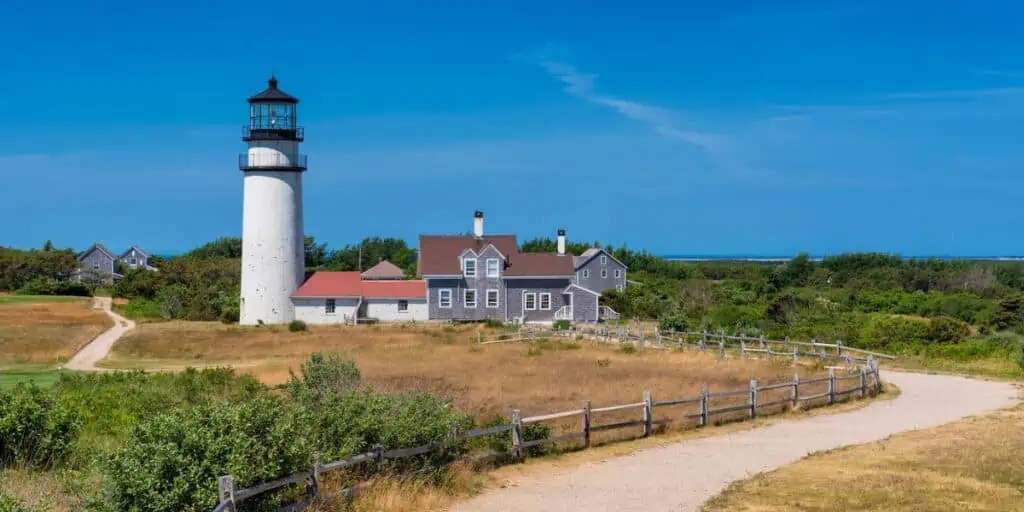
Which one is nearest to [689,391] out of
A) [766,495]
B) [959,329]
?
[766,495]

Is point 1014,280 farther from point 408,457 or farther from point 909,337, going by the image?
point 408,457

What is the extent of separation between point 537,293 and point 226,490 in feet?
158

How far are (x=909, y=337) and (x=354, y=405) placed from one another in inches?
1263

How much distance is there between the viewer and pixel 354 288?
183 feet

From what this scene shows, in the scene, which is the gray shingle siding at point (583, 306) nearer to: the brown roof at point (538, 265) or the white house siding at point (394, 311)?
the brown roof at point (538, 265)

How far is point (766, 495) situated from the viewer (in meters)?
12.8

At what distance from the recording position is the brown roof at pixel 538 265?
56.6m

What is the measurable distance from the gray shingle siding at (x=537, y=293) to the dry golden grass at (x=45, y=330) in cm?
2184

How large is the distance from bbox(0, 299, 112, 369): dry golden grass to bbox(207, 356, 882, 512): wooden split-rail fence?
2686cm

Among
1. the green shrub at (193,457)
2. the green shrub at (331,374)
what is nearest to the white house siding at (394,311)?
the green shrub at (331,374)

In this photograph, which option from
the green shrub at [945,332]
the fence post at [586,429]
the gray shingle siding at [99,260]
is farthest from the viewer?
the gray shingle siding at [99,260]

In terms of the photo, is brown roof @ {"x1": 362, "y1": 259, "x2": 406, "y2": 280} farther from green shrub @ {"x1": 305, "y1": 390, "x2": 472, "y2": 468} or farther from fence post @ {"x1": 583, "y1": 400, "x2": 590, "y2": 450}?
green shrub @ {"x1": 305, "y1": 390, "x2": 472, "y2": 468}

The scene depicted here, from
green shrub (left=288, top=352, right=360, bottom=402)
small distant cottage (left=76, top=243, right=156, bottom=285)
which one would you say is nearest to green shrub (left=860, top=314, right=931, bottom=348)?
green shrub (left=288, top=352, right=360, bottom=402)

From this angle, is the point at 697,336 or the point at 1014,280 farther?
the point at 1014,280
